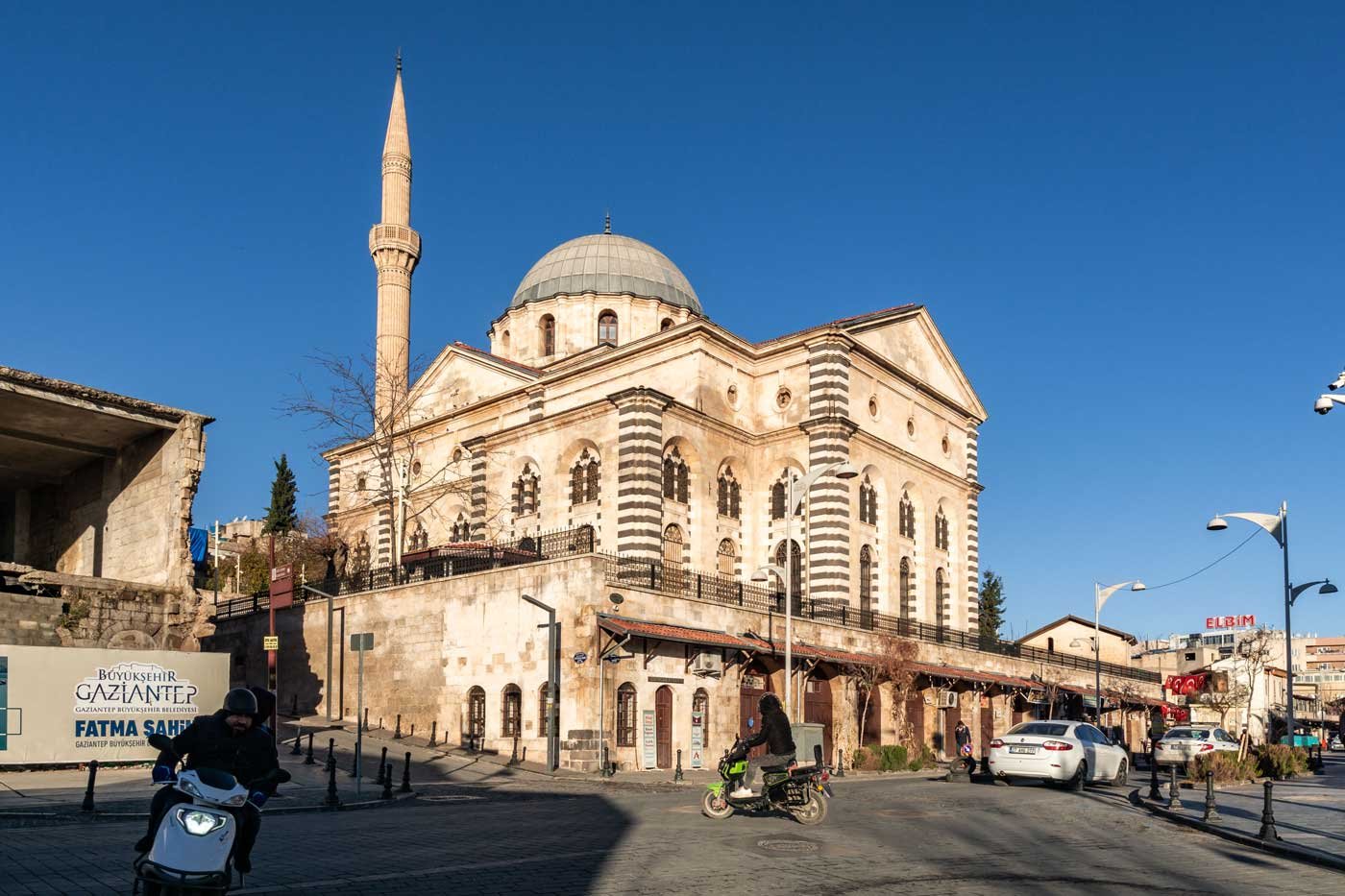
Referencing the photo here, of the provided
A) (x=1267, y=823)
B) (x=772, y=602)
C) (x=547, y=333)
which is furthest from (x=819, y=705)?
(x=547, y=333)

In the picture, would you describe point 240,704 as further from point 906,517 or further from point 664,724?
point 906,517

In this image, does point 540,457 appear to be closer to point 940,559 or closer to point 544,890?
point 940,559

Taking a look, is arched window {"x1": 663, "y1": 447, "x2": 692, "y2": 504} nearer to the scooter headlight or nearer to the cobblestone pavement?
the cobblestone pavement

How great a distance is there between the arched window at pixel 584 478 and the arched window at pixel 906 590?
Result: 45.0ft

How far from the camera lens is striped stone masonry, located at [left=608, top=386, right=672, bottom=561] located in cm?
3972

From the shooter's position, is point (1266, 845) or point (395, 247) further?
point (395, 247)

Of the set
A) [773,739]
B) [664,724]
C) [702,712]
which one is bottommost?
[664,724]

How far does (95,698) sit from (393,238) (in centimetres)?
3314

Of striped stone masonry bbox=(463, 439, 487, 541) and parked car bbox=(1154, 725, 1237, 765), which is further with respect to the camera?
striped stone masonry bbox=(463, 439, 487, 541)

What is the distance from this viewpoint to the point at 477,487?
48.0 meters

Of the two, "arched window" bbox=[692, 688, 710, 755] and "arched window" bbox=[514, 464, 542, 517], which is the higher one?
"arched window" bbox=[514, 464, 542, 517]

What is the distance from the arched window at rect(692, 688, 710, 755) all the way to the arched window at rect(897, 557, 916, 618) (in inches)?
665

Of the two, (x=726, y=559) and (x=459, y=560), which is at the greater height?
(x=726, y=559)

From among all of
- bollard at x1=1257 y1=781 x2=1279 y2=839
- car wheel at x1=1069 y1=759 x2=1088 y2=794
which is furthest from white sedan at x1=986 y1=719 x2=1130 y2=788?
bollard at x1=1257 y1=781 x2=1279 y2=839
